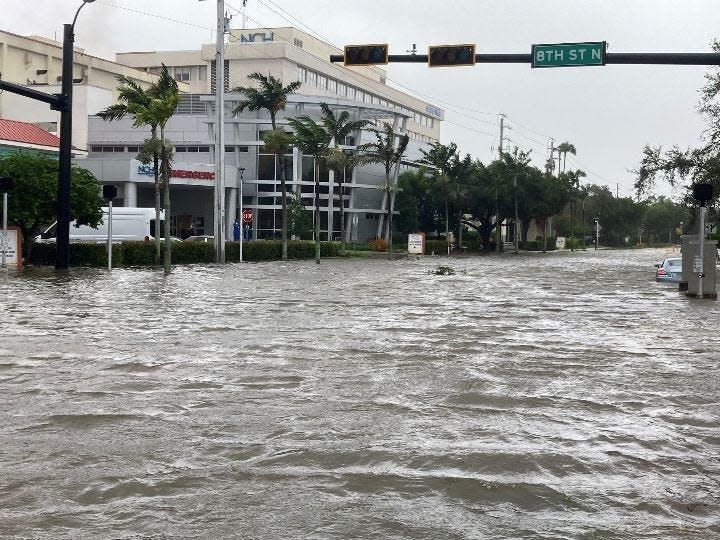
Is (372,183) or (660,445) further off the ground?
(372,183)

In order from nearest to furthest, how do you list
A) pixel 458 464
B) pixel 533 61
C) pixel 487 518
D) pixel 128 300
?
1. pixel 487 518
2. pixel 458 464
3. pixel 128 300
4. pixel 533 61

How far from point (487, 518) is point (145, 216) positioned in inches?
1708

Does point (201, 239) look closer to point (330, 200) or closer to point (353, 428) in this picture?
point (330, 200)

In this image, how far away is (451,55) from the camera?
81.1 feet

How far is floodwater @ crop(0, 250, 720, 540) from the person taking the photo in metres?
5.84

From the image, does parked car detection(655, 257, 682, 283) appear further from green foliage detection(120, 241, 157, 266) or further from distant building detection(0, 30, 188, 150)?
distant building detection(0, 30, 188, 150)

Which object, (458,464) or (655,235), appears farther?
(655,235)

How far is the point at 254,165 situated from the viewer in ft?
266

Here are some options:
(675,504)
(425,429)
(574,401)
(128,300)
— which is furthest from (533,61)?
(675,504)

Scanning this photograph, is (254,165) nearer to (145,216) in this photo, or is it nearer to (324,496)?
(145,216)

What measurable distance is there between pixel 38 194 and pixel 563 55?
2067cm

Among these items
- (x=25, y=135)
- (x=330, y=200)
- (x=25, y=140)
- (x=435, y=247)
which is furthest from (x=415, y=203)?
(x=25, y=140)

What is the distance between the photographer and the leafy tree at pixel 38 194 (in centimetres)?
3575

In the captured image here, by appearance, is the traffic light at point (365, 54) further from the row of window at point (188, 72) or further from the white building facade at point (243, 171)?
the row of window at point (188, 72)
